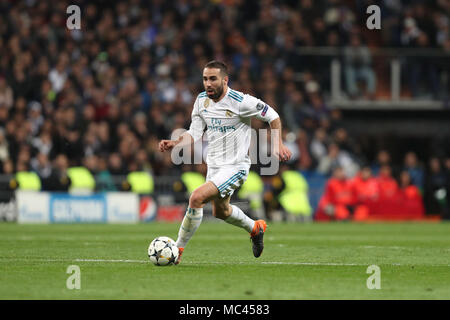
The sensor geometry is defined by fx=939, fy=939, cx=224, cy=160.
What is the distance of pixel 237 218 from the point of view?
35.8ft

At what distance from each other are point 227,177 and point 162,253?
3.70 ft

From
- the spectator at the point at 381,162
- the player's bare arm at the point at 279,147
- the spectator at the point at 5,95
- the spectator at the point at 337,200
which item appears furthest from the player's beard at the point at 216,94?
the spectator at the point at 381,162

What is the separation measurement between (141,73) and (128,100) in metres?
0.99

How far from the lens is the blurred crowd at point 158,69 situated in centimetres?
2206

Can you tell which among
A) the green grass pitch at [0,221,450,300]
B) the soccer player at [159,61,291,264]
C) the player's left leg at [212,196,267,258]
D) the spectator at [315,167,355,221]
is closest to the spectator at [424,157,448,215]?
the spectator at [315,167,355,221]

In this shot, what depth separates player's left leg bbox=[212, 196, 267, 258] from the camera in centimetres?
1074

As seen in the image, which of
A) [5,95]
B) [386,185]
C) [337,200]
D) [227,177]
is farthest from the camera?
[386,185]

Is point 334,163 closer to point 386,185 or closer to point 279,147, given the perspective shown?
point 386,185

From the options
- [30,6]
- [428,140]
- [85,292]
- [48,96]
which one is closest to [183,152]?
[48,96]

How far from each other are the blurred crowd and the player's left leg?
10640mm

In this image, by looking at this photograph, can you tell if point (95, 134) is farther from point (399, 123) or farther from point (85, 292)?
point (85, 292)

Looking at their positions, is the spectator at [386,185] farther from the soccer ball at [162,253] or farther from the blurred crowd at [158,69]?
the soccer ball at [162,253]

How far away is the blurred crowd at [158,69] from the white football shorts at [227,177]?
10878mm

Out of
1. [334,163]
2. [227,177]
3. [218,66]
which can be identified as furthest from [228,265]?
[334,163]
